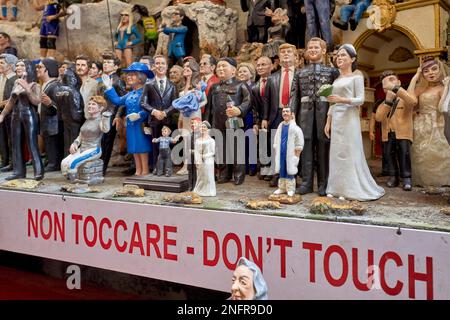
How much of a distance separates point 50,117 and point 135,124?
4.00ft

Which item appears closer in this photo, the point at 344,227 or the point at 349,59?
the point at 344,227

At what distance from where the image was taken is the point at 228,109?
3229 mm

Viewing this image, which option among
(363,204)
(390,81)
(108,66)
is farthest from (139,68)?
(363,204)

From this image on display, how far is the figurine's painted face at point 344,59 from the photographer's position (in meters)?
2.68

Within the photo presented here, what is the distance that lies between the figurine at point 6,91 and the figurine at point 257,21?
8.51 feet

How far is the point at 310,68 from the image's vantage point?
2910 mm

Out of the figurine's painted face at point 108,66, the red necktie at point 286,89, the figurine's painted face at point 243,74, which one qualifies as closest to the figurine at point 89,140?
the figurine's painted face at point 108,66

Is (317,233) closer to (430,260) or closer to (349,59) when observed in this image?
(430,260)

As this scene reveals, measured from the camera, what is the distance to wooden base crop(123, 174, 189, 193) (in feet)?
10.3

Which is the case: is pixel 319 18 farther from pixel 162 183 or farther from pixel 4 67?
pixel 4 67

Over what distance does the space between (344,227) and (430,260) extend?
416 millimetres

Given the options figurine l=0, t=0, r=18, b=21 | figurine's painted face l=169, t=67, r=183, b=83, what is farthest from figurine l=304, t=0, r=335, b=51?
figurine l=0, t=0, r=18, b=21

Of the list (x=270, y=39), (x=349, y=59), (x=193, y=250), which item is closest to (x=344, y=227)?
(x=193, y=250)

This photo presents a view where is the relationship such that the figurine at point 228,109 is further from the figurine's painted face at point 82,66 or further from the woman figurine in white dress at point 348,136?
the figurine's painted face at point 82,66
